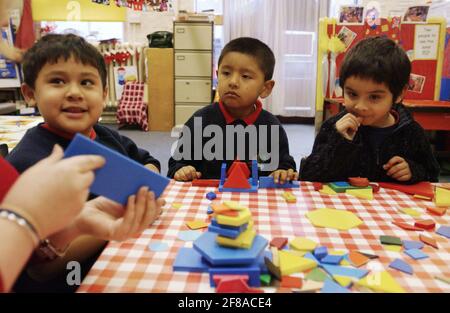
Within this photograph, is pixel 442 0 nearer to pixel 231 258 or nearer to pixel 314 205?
pixel 314 205

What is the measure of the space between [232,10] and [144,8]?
49.6 inches

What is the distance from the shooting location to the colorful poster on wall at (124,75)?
5551mm

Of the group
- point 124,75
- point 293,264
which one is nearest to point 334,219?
point 293,264

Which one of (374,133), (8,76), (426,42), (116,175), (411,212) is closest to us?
(116,175)

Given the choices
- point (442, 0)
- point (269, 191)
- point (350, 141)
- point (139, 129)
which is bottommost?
point (139, 129)

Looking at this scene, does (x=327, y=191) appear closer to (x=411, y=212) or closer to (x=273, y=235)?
(x=411, y=212)

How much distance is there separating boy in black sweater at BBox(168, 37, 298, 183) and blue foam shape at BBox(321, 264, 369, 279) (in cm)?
89

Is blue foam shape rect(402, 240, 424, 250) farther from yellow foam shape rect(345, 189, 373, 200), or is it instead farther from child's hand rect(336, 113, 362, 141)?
child's hand rect(336, 113, 362, 141)

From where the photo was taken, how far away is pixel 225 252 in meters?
0.70

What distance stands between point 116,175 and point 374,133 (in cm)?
115

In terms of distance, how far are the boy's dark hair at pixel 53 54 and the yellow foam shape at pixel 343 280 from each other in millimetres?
817
